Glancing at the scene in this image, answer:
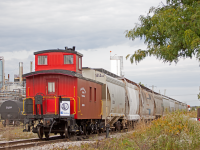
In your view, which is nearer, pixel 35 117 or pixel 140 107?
pixel 35 117

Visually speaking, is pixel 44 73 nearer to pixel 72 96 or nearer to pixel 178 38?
pixel 72 96

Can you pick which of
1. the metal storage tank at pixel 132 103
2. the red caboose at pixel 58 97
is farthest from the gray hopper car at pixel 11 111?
the red caboose at pixel 58 97

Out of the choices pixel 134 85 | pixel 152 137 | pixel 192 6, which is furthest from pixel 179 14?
pixel 134 85

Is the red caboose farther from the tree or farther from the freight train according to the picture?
the tree

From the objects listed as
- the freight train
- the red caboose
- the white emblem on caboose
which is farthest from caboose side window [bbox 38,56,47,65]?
the white emblem on caboose

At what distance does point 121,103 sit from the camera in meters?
20.5

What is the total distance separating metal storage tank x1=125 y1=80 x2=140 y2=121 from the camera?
22312 millimetres

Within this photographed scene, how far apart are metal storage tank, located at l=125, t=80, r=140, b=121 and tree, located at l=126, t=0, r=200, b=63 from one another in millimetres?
10447

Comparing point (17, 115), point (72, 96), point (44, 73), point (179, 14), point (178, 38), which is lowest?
point (17, 115)

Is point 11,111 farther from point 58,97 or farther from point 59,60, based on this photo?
point 58,97

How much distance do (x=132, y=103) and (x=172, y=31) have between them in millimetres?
13104

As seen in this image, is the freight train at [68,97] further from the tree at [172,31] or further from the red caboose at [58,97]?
the tree at [172,31]

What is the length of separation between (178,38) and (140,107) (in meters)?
15.8

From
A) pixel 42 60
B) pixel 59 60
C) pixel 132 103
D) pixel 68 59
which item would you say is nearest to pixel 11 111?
pixel 132 103
